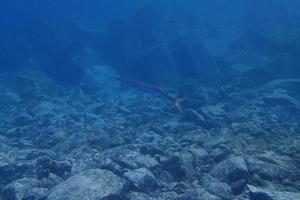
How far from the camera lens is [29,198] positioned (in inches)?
314

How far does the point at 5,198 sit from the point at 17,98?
1436 centimetres

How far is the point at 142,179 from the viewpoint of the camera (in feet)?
26.8

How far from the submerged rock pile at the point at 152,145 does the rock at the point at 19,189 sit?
0.02 meters

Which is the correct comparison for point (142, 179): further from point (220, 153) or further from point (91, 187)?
point (220, 153)

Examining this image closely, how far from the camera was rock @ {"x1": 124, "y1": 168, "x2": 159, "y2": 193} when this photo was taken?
806cm

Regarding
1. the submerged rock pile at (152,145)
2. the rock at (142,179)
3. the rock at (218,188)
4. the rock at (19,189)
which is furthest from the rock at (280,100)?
the rock at (19,189)

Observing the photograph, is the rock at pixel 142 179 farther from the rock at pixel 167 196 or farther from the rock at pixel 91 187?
the rock at pixel 167 196

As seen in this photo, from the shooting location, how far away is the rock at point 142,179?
8059 mm

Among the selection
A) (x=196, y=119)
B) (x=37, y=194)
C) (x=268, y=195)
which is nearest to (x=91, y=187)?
(x=37, y=194)

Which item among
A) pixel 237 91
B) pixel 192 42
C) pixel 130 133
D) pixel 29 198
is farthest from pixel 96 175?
pixel 192 42

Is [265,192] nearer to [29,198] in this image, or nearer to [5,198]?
[29,198]

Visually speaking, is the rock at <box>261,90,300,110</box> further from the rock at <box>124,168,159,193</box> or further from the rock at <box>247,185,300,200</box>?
the rock at <box>124,168,159,193</box>

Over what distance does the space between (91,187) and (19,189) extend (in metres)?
2.00

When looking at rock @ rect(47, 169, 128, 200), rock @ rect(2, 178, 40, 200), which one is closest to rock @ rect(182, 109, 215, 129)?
rock @ rect(47, 169, 128, 200)
